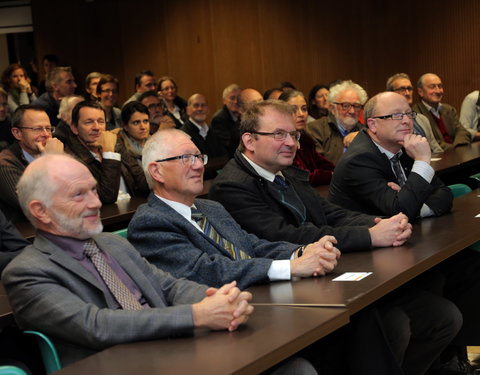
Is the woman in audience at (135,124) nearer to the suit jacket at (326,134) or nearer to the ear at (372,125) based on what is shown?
the suit jacket at (326,134)

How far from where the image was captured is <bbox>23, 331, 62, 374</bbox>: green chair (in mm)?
2318

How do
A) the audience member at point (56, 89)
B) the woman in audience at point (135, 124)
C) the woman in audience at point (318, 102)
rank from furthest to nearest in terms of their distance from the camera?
the woman in audience at point (318, 102), the audience member at point (56, 89), the woman in audience at point (135, 124)

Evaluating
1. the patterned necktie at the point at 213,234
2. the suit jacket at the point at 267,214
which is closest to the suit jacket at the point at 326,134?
the suit jacket at the point at 267,214

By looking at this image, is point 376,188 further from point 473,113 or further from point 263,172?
point 473,113

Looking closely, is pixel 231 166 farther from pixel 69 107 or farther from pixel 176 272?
pixel 69 107

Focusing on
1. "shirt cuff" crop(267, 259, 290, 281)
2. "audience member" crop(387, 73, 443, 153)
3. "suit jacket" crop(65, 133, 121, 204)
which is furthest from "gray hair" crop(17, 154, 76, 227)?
"audience member" crop(387, 73, 443, 153)

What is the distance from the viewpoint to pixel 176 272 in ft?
9.88

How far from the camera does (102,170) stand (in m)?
5.71

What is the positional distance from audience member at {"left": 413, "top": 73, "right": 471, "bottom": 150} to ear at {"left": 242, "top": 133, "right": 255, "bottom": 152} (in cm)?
510

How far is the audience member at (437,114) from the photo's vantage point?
8578 mm

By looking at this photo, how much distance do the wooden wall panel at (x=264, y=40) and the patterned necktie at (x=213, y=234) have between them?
25.7ft


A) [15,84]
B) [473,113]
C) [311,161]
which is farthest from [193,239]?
[473,113]

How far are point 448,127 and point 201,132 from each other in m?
2.68

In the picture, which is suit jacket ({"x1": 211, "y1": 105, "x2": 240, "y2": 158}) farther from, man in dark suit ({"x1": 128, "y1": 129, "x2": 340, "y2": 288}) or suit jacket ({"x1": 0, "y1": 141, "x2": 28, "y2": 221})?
man in dark suit ({"x1": 128, "y1": 129, "x2": 340, "y2": 288})
